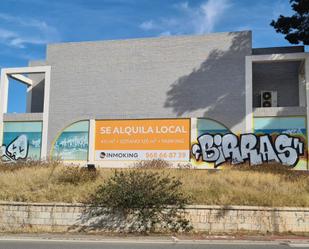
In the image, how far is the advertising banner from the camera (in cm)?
2767

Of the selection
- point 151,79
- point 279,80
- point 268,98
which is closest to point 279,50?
point 279,80

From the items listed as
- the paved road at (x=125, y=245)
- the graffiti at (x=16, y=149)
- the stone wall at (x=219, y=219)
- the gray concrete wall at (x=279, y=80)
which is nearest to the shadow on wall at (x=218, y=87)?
the gray concrete wall at (x=279, y=80)

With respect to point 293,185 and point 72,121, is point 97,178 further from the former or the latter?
point 72,121

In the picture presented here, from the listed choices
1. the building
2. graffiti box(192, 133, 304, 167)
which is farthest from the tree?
graffiti box(192, 133, 304, 167)

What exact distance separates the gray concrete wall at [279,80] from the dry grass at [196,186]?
11211mm

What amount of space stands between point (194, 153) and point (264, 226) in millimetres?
13980

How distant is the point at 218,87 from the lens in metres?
27.8

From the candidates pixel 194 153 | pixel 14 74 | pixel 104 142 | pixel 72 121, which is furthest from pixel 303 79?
pixel 14 74

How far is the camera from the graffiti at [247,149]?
2628 cm

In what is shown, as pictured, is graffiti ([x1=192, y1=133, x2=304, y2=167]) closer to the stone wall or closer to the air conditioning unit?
the air conditioning unit

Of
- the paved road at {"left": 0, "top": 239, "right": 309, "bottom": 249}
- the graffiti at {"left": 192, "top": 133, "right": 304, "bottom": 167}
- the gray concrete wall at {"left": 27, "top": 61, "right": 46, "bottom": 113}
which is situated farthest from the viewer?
the gray concrete wall at {"left": 27, "top": 61, "right": 46, "bottom": 113}

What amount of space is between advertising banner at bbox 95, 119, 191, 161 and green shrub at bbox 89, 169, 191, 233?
13.1m

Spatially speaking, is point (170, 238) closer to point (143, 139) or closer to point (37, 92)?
point (143, 139)

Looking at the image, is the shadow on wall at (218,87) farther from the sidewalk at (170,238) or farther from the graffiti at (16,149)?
the sidewalk at (170,238)
